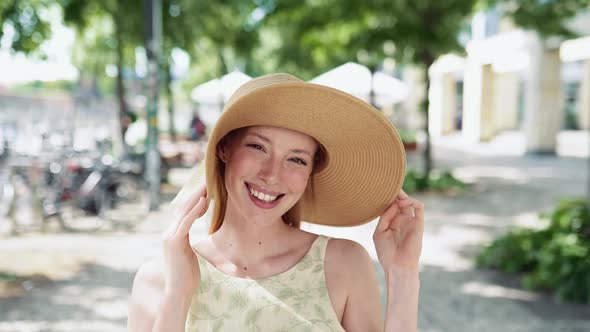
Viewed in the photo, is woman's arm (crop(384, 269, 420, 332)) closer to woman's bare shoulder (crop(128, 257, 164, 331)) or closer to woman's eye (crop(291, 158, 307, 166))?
woman's eye (crop(291, 158, 307, 166))

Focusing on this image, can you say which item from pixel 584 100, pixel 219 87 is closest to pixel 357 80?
pixel 219 87

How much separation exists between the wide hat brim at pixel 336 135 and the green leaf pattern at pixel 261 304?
303mm

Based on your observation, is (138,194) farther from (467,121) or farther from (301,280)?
(467,121)

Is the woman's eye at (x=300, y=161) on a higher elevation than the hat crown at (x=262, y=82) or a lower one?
lower

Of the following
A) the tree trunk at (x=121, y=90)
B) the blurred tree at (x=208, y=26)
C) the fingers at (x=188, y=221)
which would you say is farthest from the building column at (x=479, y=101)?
the fingers at (x=188, y=221)

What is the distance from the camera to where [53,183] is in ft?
29.5

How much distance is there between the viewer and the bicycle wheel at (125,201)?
9.34 metres

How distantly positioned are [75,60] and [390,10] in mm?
17685

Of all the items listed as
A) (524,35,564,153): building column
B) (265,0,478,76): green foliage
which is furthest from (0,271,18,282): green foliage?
(524,35,564,153): building column

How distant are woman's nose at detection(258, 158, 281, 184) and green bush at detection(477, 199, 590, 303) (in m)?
4.63

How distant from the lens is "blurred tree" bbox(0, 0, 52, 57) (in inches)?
259

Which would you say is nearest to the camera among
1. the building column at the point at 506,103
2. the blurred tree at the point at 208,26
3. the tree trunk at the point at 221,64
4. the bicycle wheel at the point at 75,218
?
the bicycle wheel at the point at 75,218

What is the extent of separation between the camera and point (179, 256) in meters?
1.57

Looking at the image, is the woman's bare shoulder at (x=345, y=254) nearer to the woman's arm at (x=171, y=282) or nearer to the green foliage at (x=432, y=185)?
the woman's arm at (x=171, y=282)
